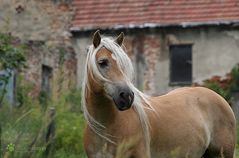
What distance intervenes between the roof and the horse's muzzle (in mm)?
19446

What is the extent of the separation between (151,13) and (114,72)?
2020cm

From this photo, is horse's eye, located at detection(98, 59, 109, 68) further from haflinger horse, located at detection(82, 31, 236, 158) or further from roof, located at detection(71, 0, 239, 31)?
roof, located at detection(71, 0, 239, 31)

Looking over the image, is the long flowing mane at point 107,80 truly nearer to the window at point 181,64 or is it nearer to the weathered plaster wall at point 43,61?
the weathered plaster wall at point 43,61

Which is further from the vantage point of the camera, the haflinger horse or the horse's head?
the haflinger horse

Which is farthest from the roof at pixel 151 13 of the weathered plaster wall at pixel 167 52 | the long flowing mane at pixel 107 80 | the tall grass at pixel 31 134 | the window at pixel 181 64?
the long flowing mane at pixel 107 80

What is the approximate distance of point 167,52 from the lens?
27781 millimetres

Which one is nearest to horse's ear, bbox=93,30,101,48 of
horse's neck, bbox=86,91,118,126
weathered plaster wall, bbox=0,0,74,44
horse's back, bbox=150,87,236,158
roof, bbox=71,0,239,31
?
horse's neck, bbox=86,91,118,126

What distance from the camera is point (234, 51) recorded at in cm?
2708

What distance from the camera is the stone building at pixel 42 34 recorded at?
2783 cm

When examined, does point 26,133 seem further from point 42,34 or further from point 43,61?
point 42,34

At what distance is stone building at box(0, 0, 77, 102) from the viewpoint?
1096 inches

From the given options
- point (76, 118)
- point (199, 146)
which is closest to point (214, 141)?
point (199, 146)

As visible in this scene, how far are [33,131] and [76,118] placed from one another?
676cm

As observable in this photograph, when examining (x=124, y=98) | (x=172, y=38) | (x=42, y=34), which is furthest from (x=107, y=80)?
(x=42, y=34)
